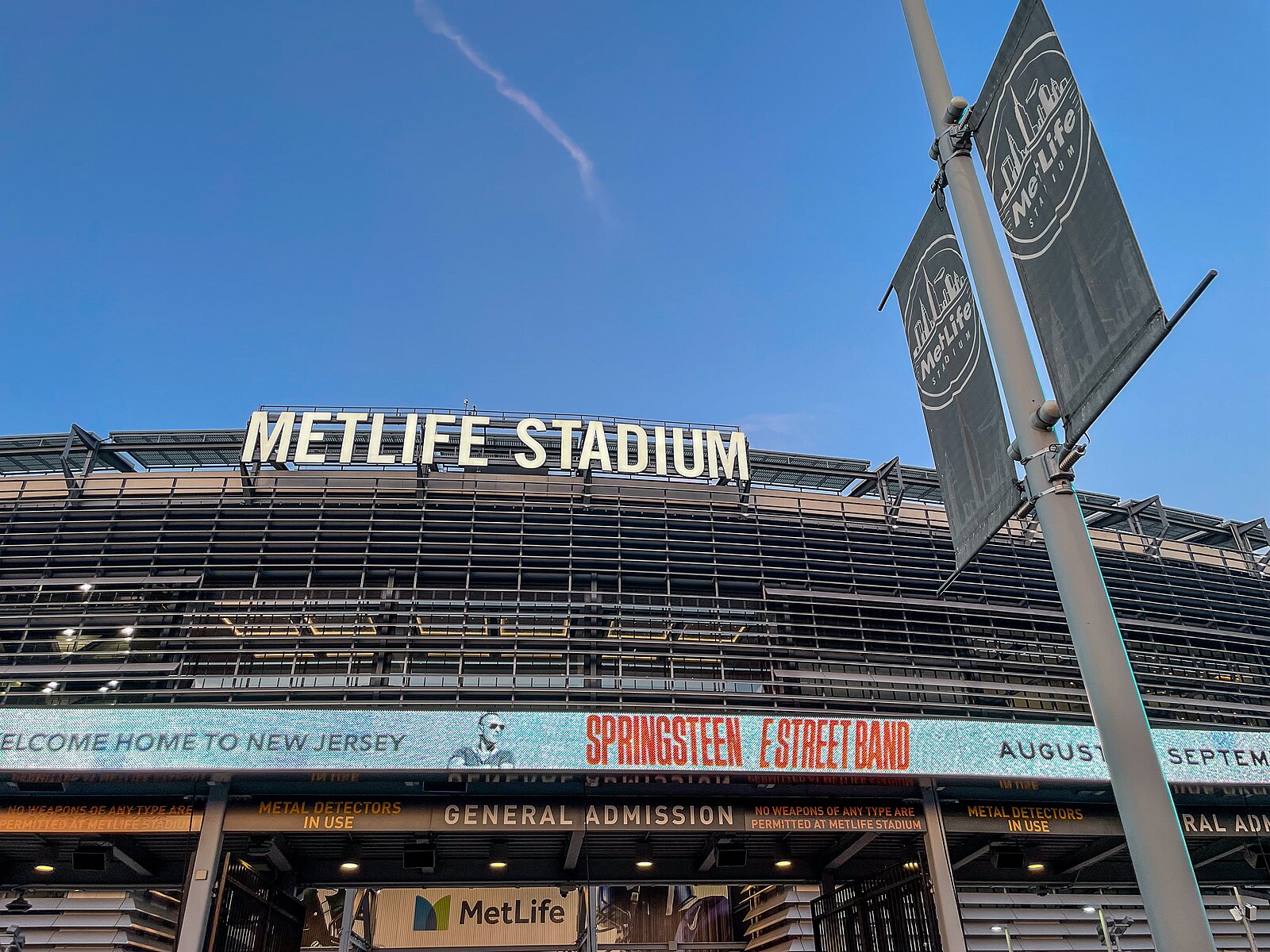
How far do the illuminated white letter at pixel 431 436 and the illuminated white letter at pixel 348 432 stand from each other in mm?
1542

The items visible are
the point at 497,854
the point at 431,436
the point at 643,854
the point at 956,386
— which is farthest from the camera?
the point at 431,436

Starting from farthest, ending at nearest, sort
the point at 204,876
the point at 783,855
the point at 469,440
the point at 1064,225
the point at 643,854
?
the point at 469,440
the point at 783,855
the point at 643,854
the point at 204,876
the point at 1064,225

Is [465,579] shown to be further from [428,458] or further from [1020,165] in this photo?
[1020,165]

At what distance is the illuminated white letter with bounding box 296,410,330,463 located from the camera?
67.2 feet

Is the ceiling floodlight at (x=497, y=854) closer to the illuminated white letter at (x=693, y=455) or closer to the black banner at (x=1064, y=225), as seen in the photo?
the illuminated white letter at (x=693, y=455)

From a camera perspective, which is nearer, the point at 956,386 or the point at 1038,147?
the point at 1038,147

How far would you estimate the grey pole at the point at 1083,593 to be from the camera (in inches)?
168

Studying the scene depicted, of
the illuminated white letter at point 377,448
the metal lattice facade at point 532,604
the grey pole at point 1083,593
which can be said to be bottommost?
the grey pole at point 1083,593

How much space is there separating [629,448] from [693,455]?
1.56 meters

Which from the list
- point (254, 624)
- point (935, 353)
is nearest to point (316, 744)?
point (254, 624)

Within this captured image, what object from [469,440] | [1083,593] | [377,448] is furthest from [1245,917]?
[377,448]

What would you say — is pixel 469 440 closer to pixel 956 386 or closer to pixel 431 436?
pixel 431 436

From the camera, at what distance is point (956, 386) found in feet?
21.1

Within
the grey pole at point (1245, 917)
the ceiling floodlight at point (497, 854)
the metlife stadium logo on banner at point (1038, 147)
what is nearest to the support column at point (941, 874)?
the ceiling floodlight at point (497, 854)
